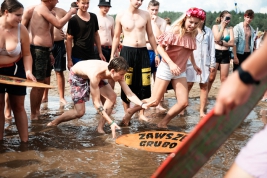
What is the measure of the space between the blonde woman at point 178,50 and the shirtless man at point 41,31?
68.7 inches

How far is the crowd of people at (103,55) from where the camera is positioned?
5191 millimetres

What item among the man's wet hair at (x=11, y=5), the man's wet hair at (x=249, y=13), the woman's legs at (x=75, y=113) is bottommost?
the woman's legs at (x=75, y=113)

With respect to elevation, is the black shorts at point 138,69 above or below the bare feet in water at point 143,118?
above

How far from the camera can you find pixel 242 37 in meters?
9.93

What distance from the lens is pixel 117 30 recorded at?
23.2 feet

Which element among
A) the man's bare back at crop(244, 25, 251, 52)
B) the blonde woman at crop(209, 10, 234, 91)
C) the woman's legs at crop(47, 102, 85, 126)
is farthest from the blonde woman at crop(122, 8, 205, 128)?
the man's bare back at crop(244, 25, 251, 52)

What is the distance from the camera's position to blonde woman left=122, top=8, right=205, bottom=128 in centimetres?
579

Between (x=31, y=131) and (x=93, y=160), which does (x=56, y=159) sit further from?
(x=31, y=131)

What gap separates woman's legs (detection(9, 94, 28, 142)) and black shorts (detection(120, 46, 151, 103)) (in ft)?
6.91

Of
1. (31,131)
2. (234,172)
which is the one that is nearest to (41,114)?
(31,131)

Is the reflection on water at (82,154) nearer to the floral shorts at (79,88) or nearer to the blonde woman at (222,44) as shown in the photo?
the floral shorts at (79,88)

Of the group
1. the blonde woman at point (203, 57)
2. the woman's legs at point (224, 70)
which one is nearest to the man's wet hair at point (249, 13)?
the woman's legs at point (224, 70)

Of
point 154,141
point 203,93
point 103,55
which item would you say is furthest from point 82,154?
point 103,55

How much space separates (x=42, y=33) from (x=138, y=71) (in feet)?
5.52
